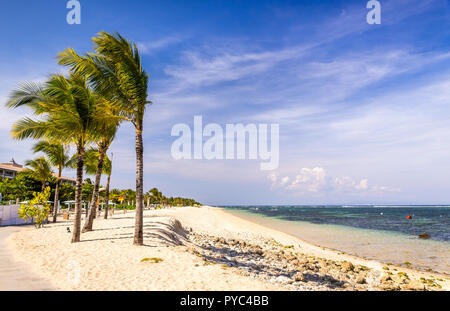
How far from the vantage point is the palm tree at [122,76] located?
39.7ft

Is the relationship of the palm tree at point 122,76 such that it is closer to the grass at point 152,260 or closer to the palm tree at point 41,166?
the grass at point 152,260

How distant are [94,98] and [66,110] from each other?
5.30ft

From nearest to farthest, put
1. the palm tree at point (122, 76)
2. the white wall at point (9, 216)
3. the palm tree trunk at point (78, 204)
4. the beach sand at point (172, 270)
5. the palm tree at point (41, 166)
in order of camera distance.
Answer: the beach sand at point (172, 270)
the palm tree at point (122, 76)
the palm tree trunk at point (78, 204)
the white wall at point (9, 216)
the palm tree at point (41, 166)

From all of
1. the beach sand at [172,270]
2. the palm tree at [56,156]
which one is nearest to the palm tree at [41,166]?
the palm tree at [56,156]

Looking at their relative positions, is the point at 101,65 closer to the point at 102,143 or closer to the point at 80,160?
the point at 80,160

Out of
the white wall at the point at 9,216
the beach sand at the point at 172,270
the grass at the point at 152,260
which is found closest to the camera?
the beach sand at the point at 172,270

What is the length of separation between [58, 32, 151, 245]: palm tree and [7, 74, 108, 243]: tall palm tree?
921 millimetres

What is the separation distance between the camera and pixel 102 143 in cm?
1784

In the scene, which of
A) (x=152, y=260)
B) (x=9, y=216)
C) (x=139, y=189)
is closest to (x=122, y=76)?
(x=139, y=189)

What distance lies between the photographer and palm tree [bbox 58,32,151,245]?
1211 cm

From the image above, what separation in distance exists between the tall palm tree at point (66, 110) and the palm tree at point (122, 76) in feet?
3.02

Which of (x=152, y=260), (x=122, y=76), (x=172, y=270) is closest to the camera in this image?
(x=172, y=270)

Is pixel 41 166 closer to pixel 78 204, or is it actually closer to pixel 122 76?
pixel 78 204

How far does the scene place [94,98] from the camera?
1384cm
